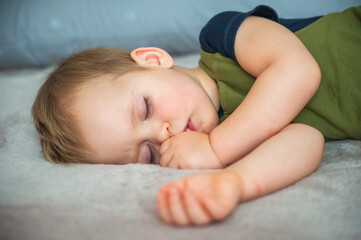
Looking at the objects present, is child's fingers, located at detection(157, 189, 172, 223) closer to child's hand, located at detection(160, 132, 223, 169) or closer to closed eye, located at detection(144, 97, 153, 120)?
child's hand, located at detection(160, 132, 223, 169)

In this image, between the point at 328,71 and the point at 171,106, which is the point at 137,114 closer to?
the point at 171,106

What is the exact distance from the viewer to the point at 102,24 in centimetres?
→ 163

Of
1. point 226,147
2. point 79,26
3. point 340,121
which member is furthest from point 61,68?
point 340,121

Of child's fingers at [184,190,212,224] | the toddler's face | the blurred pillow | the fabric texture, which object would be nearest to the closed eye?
the toddler's face

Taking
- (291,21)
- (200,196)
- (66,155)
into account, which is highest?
(291,21)

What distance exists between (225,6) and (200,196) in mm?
1202

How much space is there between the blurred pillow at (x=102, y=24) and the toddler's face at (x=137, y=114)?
71 centimetres

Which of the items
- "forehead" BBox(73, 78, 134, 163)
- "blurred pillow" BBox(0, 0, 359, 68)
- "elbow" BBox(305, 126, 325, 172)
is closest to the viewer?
"elbow" BBox(305, 126, 325, 172)

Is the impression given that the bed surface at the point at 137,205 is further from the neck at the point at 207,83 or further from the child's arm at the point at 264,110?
the neck at the point at 207,83

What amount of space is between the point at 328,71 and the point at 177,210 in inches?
24.2

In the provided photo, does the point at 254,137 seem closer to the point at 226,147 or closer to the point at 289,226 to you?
the point at 226,147

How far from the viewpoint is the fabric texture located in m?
0.90

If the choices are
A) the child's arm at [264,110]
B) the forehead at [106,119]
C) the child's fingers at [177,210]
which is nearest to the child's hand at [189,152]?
the child's arm at [264,110]

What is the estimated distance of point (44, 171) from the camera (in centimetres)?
79
